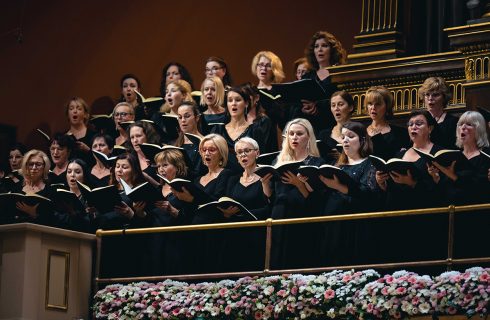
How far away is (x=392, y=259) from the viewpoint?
8.38 meters

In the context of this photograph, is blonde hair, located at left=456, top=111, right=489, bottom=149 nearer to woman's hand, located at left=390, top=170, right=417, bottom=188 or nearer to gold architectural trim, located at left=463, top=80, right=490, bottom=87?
woman's hand, located at left=390, top=170, right=417, bottom=188

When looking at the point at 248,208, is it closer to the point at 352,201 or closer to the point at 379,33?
the point at 352,201

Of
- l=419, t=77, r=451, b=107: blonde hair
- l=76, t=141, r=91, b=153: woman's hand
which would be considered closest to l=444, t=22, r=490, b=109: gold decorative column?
l=419, t=77, r=451, b=107: blonde hair

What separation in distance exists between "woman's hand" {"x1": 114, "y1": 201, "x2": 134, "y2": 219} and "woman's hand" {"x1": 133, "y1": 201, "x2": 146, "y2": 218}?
3cm

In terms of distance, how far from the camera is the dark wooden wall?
43.8 ft

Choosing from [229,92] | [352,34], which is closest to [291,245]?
[229,92]

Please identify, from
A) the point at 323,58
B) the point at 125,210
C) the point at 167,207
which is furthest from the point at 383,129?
the point at 125,210

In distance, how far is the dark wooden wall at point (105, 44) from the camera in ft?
43.8

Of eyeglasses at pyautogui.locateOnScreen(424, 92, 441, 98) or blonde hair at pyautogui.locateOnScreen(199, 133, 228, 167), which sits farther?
blonde hair at pyautogui.locateOnScreen(199, 133, 228, 167)

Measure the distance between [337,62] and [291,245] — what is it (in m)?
2.17

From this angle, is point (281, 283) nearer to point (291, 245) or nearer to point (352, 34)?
point (291, 245)

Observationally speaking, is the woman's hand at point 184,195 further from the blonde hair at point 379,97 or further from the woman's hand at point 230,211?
the blonde hair at point 379,97

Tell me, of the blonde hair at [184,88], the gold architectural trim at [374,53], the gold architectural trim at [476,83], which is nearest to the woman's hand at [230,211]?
the blonde hair at [184,88]

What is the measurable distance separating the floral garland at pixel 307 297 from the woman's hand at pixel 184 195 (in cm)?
54
